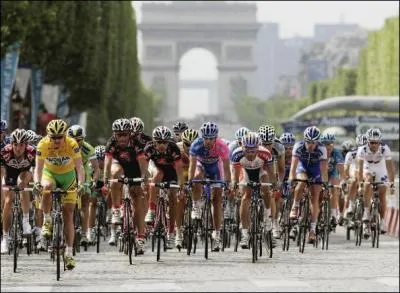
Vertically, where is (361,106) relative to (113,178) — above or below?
above

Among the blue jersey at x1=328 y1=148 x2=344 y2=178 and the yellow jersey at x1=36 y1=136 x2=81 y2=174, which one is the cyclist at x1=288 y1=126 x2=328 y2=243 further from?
the yellow jersey at x1=36 y1=136 x2=81 y2=174

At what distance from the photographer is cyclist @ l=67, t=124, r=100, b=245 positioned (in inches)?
812

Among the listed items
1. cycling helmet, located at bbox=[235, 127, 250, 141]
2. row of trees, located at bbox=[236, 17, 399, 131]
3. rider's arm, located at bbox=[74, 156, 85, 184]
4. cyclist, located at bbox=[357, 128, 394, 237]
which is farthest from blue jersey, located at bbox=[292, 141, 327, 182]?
row of trees, located at bbox=[236, 17, 399, 131]

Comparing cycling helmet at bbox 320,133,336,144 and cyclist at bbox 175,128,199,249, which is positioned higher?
cycling helmet at bbox 320,133,336,144

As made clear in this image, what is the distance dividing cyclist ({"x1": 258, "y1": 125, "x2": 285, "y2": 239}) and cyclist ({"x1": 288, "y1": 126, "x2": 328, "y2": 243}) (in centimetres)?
30

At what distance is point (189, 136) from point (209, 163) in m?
1.01

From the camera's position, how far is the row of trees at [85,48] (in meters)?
42.8

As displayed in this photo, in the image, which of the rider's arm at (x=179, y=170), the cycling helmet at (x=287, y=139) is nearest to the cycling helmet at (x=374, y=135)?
the cycling helmet at (x=287, y=139)

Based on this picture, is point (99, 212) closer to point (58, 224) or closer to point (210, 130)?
point (210, 130)

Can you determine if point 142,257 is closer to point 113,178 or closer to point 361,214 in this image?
point 113,178

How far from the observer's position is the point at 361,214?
77.0ft

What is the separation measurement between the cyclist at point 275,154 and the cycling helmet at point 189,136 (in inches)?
35.9

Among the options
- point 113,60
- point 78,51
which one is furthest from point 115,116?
point 78,51

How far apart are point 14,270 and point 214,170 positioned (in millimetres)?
3622
